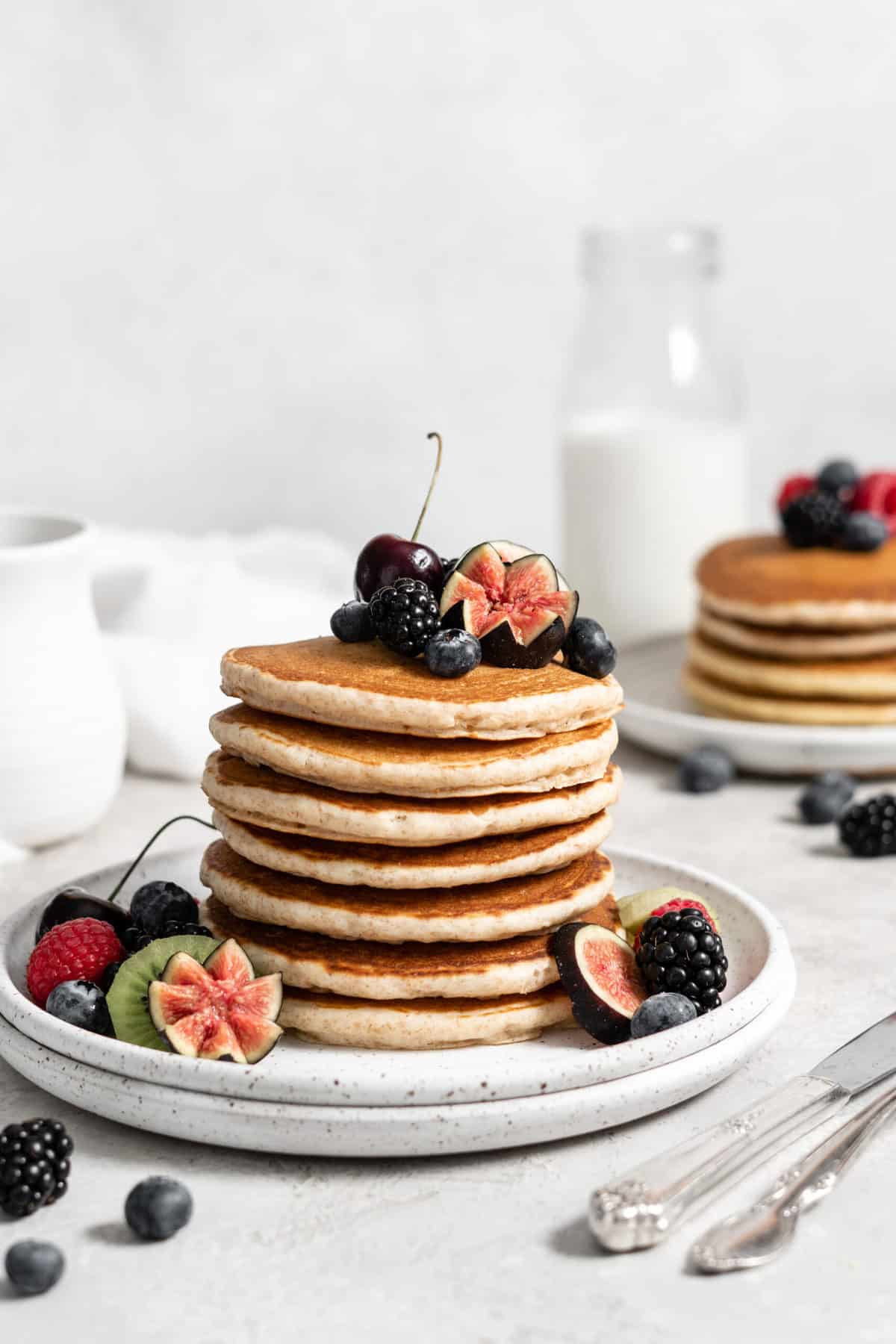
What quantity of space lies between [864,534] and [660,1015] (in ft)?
6.09

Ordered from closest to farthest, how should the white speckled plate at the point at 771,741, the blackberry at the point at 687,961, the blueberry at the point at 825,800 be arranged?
the blackberry at the point at 687,961 → the blueberry at the point at 825,800 → the white speckled plate at the point at 771,741

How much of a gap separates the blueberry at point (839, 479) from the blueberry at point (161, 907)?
198cm

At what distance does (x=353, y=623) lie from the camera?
211cm

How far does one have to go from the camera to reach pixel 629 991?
1.95 metres

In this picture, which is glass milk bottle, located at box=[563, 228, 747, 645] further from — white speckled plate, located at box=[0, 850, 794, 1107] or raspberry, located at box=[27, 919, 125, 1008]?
raspberry, located at box=[27, 919, 125, 1008]

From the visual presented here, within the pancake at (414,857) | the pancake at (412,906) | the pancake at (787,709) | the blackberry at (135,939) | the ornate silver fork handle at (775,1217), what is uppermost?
the pancake at (414,857)

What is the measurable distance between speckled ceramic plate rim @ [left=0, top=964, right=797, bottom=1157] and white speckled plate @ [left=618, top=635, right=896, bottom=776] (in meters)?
1.56

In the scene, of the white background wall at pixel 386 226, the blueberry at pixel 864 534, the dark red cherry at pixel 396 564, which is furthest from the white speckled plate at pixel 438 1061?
the white background wall at pixel 386 226

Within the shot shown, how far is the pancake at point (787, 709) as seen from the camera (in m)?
3.35

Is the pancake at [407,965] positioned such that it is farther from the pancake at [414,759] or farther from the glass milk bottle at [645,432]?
the glass milk bottle at [645,432]

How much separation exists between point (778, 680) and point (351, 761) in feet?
5.67

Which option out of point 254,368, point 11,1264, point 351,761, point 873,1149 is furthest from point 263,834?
point 254,368

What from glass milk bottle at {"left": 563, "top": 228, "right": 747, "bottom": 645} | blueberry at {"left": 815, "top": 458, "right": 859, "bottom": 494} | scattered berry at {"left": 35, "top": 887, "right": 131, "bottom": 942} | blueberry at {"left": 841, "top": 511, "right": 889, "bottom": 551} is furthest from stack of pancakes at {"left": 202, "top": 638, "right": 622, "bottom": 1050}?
glass milk bottle at {"left": 563, "top": 228, "right": 747, "bottom": 645}

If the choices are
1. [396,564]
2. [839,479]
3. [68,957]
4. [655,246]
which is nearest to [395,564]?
[396,564]
